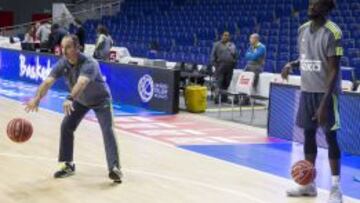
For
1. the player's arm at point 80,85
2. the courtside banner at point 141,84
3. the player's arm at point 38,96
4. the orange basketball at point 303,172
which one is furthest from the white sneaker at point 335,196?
the courtside banner at point 141,84

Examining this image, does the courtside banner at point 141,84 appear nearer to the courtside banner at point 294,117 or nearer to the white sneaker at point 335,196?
the courtside banner at point 294,117

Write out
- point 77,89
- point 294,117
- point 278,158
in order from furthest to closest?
point 294,117 < point 278,158 < point 77,89

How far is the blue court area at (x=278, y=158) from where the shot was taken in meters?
8.42

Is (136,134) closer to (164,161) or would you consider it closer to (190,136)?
(190,136)

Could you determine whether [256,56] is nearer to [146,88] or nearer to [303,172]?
[146,88]

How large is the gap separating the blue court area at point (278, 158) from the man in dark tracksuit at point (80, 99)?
219cm

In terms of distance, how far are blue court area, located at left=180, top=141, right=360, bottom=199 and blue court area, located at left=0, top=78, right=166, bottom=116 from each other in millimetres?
4042

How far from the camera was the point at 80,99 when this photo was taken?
7727mm

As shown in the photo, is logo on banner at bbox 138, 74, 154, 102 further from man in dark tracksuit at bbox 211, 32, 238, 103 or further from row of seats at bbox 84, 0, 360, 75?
row of seats at bbox 84, 0, 360, 75

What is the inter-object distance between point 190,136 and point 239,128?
1403mm

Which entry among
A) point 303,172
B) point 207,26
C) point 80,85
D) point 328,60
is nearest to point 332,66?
point 328,60

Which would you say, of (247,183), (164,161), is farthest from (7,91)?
(247,183)

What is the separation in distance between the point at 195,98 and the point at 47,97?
3.95 m

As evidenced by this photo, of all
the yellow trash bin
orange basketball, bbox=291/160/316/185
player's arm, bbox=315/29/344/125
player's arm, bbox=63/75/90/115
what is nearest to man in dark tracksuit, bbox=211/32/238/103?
the yellow trash bin
